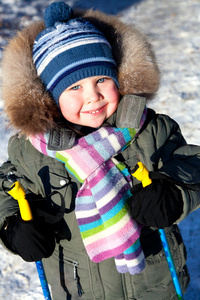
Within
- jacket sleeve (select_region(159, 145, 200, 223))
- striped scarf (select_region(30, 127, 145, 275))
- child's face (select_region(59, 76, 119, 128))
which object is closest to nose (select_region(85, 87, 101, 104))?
child's face (select_region(59, 76, 119, 128))

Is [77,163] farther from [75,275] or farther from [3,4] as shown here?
[3,4]

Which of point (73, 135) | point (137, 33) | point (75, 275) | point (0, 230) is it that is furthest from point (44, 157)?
point (137, 33)

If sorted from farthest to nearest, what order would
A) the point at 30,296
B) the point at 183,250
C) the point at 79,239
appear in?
the point at 30,296 → the point at 183,250 → the point at 79,239

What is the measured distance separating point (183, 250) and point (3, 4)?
606cm

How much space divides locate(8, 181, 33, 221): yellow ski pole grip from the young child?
3 cm

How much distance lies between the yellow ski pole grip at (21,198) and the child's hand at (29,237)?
3cm

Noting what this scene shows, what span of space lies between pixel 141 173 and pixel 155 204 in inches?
6.7

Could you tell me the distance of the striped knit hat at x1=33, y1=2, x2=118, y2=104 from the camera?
6.12 feet

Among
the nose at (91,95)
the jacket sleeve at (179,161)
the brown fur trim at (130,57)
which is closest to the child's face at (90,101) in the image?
the nose at (91,95)

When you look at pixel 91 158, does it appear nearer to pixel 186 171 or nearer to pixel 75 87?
pixel 75 87

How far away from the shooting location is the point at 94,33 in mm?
1957

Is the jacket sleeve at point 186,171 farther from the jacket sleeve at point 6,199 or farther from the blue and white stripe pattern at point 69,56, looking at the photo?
the jacket sleeve at point 6,199

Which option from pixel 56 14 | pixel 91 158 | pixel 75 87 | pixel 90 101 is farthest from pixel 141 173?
pixel 56 14

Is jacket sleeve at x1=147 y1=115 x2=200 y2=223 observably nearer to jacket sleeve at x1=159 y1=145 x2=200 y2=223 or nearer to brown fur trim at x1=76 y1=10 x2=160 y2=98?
jacket sleeve at x1=159 y1=145 x2=200 y2=223
